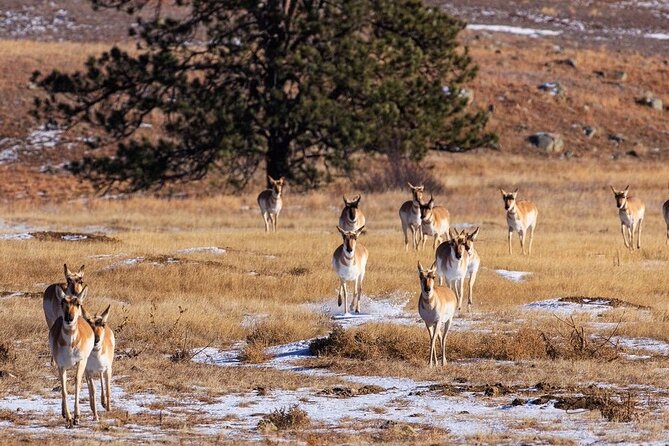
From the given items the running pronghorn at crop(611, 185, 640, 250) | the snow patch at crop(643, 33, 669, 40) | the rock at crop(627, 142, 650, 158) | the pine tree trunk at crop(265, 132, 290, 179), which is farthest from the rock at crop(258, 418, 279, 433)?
the snow patch at crop(643, 33, 669, 40)

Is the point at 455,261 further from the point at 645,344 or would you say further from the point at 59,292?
the point at 59,292

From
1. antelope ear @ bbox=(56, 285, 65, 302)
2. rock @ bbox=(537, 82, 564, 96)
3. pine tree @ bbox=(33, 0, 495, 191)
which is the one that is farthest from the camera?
rock @ bbox=(537, 82, 564, 96)

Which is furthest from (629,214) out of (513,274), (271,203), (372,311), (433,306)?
(433,306)

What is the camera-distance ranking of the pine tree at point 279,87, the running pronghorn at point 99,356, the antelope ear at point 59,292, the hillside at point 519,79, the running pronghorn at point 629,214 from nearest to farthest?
the running pronghorn at point 99,356
the antelope ear at point 59,292
the running pronghorn at point 629,214
the pine tree at point 279,87
the hillside at point 519,79

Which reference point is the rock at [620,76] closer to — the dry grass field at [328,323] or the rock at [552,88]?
the rock at [552,88]

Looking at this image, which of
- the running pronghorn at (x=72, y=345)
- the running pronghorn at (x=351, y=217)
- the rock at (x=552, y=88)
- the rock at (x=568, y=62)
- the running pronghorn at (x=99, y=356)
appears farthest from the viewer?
the rock at (x=568, y=62)

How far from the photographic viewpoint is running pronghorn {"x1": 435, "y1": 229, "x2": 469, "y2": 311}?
1984 cm

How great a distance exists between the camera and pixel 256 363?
1708cm

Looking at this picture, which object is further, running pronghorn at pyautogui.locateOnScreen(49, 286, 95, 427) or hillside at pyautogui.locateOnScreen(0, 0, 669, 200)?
hillside at pyautogui.locateOnScreen(0, 0, 669, 200)

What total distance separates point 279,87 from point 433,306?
78.2 ft

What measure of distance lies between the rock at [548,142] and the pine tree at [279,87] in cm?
1859

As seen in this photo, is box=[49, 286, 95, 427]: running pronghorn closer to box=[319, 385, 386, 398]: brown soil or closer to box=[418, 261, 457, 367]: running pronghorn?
box=[319, 385, 386, 398]: brown soil

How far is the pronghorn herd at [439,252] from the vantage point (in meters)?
16.2

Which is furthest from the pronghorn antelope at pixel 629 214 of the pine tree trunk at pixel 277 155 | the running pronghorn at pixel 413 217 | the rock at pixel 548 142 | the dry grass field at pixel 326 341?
the rock at pixel 548 142
